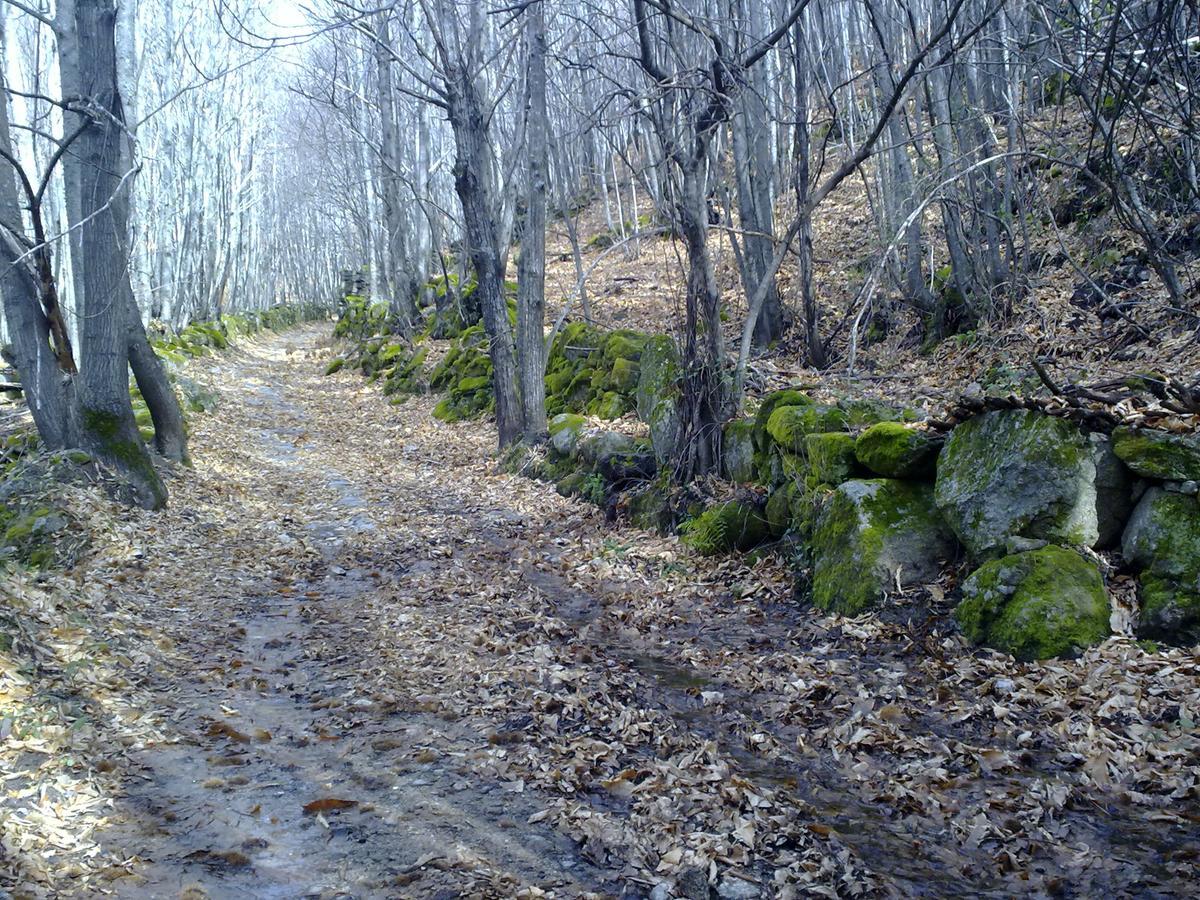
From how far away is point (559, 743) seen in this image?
4.61 m

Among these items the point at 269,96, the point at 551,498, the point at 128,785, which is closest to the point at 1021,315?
the point at 551,498

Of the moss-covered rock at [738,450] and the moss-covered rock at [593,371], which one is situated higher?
the moss-covered rock at [593,371]

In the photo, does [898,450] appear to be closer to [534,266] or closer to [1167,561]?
[1167,561]

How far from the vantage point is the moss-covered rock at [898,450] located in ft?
20.5

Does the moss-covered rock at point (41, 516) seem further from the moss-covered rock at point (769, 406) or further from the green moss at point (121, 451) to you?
the moss-covered rock at point (769, 406)

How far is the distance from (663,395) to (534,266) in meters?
3.99

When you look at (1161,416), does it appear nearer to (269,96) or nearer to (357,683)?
(357,683)

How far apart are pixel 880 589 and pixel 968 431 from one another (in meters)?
1.27

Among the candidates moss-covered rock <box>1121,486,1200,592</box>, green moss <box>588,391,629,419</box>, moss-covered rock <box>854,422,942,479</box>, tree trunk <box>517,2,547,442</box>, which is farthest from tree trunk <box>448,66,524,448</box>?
moss-covered rock <box>1121,486,1200,592</box>

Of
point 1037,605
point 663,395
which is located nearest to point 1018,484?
point 1037,605

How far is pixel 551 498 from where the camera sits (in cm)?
1030

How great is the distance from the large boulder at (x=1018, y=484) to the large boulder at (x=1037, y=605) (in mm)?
233

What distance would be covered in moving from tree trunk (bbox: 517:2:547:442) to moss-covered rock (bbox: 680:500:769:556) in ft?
15.8

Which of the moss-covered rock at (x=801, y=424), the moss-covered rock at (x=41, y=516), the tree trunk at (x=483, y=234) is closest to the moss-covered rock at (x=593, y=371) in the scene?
the tree trunk at (x=483, y=234)
